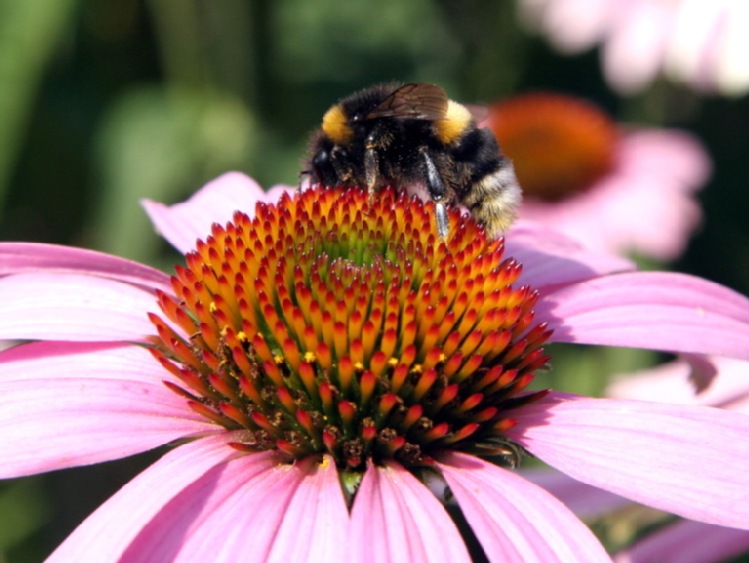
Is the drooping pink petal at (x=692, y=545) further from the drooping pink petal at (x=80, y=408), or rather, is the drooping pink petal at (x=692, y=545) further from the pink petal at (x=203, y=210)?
the pink petal at (x=203, y=210)

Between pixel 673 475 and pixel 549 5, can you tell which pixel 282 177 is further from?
pixel 673 475

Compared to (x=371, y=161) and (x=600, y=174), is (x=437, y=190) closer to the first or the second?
(x=371, y=161)

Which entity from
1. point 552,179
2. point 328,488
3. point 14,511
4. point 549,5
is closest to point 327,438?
point 328,488

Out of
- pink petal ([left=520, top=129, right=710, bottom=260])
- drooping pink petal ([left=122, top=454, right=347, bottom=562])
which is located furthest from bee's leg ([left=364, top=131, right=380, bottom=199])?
pink petal ([left=520, top=129, right=710, bottom=260])

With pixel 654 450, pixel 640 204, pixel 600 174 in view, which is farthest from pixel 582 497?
pixel 600 174

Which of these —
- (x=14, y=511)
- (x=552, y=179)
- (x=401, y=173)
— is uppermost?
(x=401, y=173)

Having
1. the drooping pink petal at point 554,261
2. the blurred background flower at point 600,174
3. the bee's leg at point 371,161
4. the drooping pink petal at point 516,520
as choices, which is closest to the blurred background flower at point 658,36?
the blurred background flower at point 600,174

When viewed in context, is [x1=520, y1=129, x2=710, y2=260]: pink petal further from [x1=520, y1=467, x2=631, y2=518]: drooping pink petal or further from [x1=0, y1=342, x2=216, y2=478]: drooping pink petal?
[x1=0, y1=342, x2=216, y2=478]: drooping pink petal
